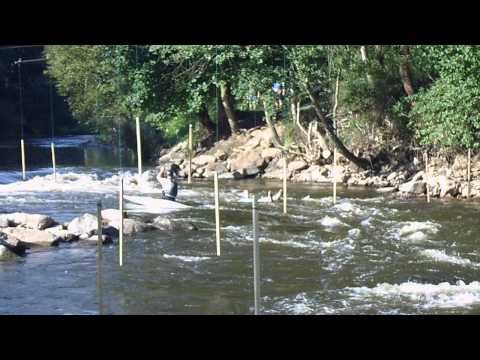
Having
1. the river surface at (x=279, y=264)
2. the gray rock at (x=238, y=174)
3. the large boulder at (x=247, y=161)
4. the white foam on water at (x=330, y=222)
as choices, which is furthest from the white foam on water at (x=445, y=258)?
the large boulder at (x=247, y=161)

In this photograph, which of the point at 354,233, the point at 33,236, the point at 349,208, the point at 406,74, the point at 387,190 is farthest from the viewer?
the point at 406,74

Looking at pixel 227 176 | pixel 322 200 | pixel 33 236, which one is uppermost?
pixel 227 176

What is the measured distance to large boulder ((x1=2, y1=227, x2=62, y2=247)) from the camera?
10984 mm

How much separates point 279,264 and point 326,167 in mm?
10227

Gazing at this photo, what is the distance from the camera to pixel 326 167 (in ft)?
64.9

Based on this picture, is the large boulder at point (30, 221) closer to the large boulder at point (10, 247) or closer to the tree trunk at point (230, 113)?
the large boulder at point (10, 247)

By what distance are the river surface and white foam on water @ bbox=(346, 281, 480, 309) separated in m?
0.01

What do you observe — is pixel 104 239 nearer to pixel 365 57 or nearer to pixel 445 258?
pixel 445 258

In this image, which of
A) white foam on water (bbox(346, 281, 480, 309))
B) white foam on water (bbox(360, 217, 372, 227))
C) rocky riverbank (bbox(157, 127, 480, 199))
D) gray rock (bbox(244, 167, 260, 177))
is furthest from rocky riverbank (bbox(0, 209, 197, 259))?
gray rock (bbox(244, 167, 260, 177))

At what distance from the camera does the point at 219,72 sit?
674 inches

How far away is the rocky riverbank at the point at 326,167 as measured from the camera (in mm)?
16000

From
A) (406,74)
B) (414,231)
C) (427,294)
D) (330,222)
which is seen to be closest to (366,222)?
(330,222)
